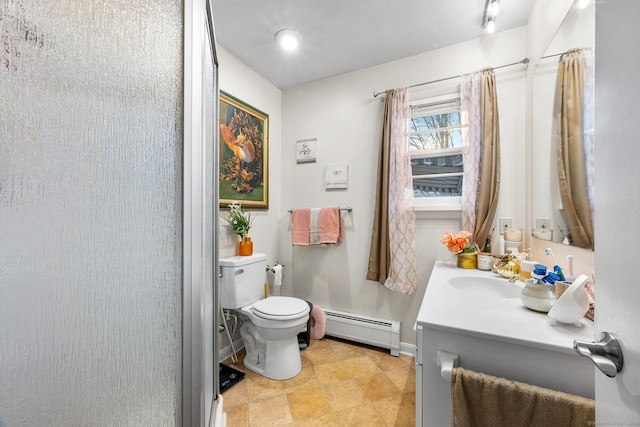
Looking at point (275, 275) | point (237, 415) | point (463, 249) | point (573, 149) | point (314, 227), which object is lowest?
point (237, 415)

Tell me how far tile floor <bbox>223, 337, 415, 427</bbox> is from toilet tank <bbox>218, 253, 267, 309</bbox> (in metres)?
0.51

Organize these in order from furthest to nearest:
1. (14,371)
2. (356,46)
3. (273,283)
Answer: (273,283) → (356,46) → (14,371)

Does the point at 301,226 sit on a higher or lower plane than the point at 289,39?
lower

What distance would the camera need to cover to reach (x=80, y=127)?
0.38 m

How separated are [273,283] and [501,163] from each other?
6.49 feet

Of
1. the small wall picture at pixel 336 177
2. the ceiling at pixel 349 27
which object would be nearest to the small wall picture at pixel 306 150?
the small wall picture at pixel 336 177

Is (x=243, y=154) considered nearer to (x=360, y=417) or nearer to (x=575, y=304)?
(x=360, y=417)

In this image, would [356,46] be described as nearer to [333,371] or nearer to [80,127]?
[80,127]

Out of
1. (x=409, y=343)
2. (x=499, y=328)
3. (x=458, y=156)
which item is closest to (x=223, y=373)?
(x=409, y=343)

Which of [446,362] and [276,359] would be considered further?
[276,359]

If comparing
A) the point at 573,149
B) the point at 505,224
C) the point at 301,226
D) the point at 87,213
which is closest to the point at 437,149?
the point at 505,224

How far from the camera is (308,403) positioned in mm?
1470

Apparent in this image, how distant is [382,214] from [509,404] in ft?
4.73

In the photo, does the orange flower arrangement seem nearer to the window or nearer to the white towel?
the window
